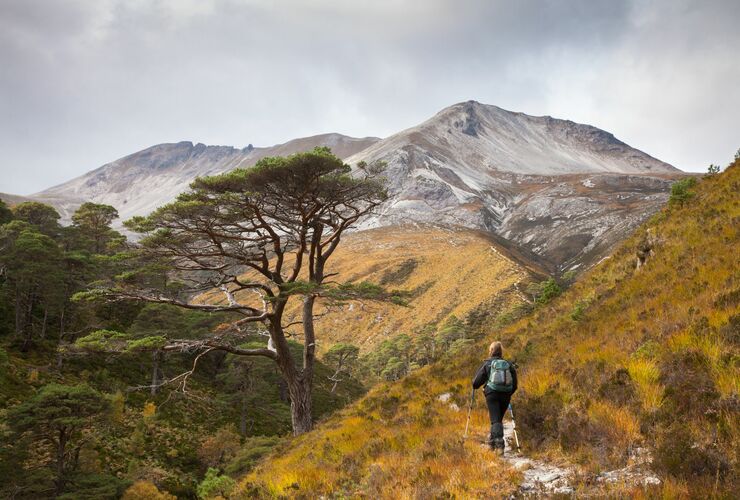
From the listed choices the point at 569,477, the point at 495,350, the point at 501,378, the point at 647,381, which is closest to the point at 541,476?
the point at 569,477

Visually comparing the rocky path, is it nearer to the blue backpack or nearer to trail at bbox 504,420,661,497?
trail at bbox 504,420,661,497

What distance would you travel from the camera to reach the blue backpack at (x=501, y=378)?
20.0 feet

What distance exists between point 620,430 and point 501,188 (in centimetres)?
16465

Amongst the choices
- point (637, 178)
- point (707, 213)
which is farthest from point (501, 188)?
point (707, 213)

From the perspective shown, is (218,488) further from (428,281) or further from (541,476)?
(428,281)

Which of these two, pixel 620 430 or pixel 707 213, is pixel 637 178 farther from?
pixel 620 430

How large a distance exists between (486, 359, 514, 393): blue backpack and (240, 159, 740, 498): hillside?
873mm

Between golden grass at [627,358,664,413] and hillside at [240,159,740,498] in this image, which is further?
golden grass at [627,358,664,413]

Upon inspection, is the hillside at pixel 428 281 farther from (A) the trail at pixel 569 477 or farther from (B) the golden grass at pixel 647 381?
(A) the trail at pixel 569 477

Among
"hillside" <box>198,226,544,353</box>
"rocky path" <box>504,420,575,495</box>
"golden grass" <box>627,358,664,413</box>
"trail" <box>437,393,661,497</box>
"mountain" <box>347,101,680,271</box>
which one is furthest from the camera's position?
"mountain" <box>347,101,680,271</box>

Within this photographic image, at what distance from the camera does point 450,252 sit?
280ft

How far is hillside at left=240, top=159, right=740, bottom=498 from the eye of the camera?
4.51m

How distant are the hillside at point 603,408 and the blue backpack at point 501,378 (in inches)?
34.4

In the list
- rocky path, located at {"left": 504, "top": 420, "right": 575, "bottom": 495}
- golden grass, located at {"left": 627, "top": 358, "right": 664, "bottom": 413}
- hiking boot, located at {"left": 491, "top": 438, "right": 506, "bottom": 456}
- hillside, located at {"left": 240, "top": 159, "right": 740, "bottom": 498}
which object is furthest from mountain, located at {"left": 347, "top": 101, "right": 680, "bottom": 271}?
rocky path, located at {"left": 504, "top": 420, "right": 575, "bottom": 495}
